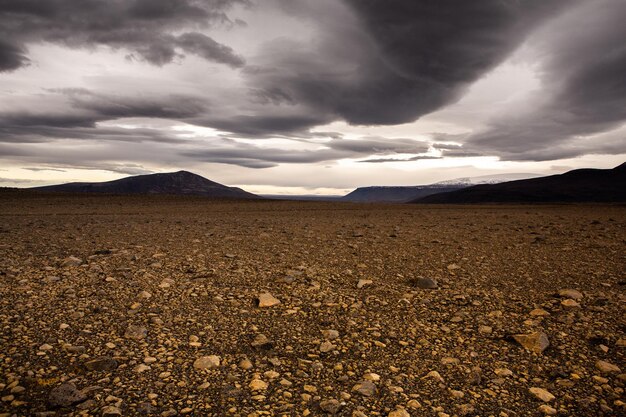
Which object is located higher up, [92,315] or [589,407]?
[92,315]

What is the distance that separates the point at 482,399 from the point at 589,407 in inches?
36.2

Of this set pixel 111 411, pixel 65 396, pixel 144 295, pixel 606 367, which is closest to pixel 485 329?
pixel 606 367

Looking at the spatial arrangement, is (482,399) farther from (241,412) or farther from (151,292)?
(151,292)

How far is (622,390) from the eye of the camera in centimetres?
352

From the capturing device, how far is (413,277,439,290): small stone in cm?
657

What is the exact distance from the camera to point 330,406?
321 centimetres

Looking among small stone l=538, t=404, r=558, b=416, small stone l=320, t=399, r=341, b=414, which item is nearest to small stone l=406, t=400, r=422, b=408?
small stone l=320, t=399, r=341, b=414

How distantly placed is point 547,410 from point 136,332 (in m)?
4.36

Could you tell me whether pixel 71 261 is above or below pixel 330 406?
above

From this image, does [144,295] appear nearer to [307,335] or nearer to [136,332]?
[136,332]

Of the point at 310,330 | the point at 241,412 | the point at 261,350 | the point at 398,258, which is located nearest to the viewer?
the point at 241,412

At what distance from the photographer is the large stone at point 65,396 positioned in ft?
10.2

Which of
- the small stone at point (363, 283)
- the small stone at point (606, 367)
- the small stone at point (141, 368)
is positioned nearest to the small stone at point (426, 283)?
the small stone at point (363, 283)

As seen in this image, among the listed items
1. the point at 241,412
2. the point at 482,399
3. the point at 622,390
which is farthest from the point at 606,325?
the point at 241,412
